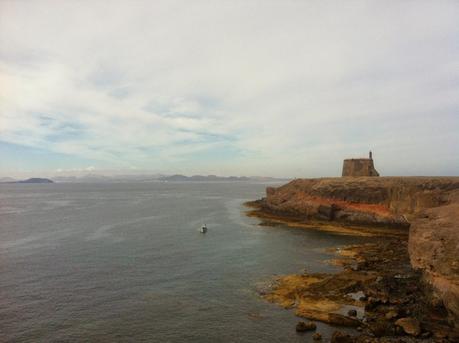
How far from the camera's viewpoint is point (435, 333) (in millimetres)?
24547

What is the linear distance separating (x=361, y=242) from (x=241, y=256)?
22547 mm

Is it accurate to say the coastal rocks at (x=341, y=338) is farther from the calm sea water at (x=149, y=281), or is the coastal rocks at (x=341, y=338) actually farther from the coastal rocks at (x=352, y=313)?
the coastal rocks at (x=352, y=313)

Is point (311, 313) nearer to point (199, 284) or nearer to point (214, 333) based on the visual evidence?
point (214, 333)

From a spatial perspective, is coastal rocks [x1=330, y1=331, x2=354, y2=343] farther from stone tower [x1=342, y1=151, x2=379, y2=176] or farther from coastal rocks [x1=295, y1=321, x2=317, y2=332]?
stone tower [x1=342, y1=151, x2=379, y2=176]

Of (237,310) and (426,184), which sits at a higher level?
(426,184)

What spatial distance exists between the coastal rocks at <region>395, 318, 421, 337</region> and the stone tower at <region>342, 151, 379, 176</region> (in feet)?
256

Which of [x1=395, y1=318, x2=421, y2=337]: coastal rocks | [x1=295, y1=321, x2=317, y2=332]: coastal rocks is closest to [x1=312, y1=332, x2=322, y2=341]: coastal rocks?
[x1=295, y1=321, x2=317, y2=332]: coastal rocks

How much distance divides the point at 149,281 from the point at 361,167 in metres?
78.6

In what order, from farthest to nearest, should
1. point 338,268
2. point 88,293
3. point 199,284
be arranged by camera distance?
point 338,268, point 199,284, point 88,293

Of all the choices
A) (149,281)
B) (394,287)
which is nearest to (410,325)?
(394,287)

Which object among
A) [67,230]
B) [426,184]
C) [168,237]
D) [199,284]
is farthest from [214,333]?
[426,184]

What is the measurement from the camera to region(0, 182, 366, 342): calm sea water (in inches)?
1055

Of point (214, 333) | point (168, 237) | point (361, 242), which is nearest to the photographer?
point (214, 333)

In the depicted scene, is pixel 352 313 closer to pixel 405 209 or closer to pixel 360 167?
pixel 405 209
